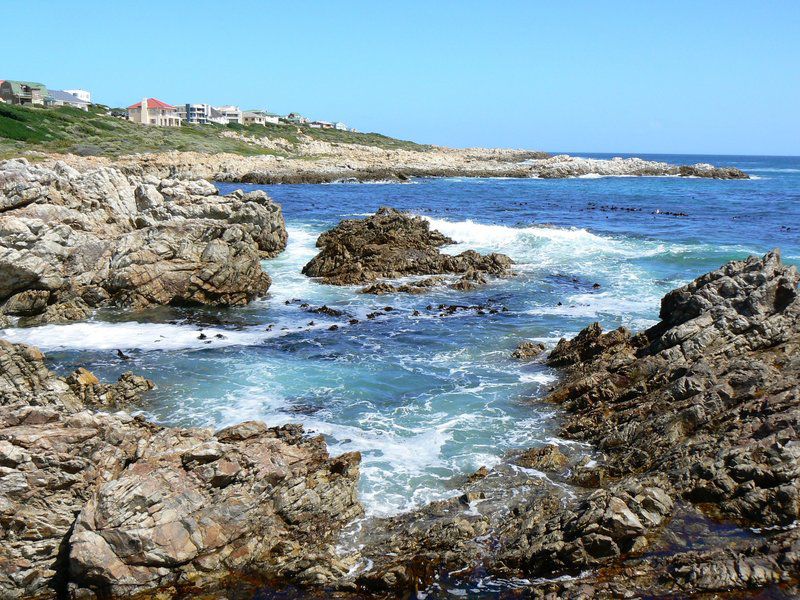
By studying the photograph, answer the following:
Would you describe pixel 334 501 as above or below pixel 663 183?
below

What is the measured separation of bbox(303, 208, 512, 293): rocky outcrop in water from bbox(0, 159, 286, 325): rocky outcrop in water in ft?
15.4

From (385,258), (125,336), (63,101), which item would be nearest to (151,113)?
(63,101)

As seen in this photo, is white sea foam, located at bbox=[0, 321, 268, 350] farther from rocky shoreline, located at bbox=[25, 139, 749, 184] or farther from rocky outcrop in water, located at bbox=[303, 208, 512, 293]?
rocky shoreline, located at bbox=[25, 139, 749, 184]

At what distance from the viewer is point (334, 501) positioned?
11.9 m

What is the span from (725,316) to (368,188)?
6895 cm

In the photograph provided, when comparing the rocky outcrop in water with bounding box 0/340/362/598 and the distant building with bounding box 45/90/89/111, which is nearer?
the rocky outcrop in water with bounding box 0/340/362/598

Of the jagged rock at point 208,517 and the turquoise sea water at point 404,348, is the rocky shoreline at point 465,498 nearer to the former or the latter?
the jagged rock at point 208,517

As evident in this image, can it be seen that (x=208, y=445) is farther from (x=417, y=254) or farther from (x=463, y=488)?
(x=417, y=254)

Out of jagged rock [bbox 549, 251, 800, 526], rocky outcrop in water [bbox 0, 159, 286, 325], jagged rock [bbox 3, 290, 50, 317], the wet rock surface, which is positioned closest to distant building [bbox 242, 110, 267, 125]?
rocky outcrop in water [bbox 0, 159, 286, 325]

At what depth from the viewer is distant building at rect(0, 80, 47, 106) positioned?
118875 millimetres

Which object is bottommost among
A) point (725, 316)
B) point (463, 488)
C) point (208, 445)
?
point (463, 488)

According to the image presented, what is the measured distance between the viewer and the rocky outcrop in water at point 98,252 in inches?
955

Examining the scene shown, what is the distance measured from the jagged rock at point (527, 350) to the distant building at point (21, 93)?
12238cm

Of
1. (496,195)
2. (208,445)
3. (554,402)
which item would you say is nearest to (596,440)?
(554,402)
